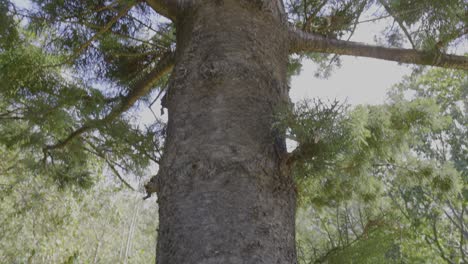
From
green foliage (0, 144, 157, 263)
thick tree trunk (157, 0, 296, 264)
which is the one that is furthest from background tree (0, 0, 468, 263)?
green foliage (0, 144, 157, 263)

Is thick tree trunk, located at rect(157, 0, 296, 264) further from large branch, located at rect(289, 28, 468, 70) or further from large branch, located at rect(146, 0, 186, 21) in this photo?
large branch, located at rect(289, 28, 468, 70)

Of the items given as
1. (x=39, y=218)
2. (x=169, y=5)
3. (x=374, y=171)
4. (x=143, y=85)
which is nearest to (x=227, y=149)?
(x=169, y=5)

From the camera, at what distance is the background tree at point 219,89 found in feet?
2.70

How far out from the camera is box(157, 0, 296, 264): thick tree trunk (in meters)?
0.79

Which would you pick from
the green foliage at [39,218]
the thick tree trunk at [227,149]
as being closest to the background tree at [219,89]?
the thick tree trunk at [227,149]

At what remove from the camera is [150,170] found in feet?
8.36

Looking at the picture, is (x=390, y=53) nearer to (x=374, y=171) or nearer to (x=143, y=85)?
(x=143, y=85)

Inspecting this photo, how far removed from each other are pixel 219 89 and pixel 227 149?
18 cm

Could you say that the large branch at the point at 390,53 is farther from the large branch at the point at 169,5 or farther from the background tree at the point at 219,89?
the large branch at the point at 169,5

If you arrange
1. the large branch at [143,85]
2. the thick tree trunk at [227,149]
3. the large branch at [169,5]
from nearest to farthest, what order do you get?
the thick tree trunk at [227,149]
the large branch at [169,5]
the large branch at [143,85]

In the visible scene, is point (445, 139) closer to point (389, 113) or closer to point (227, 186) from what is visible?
point (389, 113)

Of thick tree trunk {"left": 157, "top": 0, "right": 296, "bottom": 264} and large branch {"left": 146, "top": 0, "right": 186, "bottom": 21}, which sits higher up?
large branch {"left": 146, "top": 0, "right": 186, "bottom": 21}

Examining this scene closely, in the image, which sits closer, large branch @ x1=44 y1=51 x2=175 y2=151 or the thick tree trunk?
the thick tree trunk

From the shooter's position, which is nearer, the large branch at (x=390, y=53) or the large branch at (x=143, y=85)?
the large branch at (x=390, y=53)
